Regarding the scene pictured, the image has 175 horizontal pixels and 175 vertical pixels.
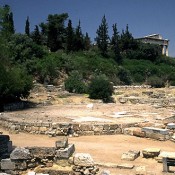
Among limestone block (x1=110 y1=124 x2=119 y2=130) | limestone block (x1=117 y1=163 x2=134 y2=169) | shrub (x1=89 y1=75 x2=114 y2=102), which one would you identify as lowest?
limestone block (x1=117 y1=163 x2=134 y2=169)

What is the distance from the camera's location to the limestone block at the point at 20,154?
36.3ft

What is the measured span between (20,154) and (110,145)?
4.97 meters

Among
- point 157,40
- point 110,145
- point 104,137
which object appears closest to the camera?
point 110,145

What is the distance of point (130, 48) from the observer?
6228 cm

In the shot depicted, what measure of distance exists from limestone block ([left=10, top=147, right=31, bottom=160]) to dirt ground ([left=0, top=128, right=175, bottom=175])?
2457 millimetres

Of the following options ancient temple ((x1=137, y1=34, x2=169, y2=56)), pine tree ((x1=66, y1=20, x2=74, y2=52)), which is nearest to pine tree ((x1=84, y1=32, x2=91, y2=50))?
pine tree ((x1=66, y1=20, x2=74, y2=52))

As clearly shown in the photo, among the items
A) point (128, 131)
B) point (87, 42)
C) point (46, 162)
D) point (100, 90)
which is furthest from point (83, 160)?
point (87, 42)

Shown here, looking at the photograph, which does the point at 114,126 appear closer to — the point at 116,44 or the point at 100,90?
the point at 100,90

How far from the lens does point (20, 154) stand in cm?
1112

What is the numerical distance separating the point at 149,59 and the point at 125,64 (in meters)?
7.35

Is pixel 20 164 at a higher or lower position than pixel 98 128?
lower

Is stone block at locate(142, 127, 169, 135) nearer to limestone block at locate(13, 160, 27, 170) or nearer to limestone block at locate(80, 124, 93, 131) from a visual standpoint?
limestone block at locate(80, 124, 93, 131)

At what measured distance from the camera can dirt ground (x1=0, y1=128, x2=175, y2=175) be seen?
12346 millimetres

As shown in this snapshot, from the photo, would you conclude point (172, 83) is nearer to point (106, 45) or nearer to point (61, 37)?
point (106, 45)
